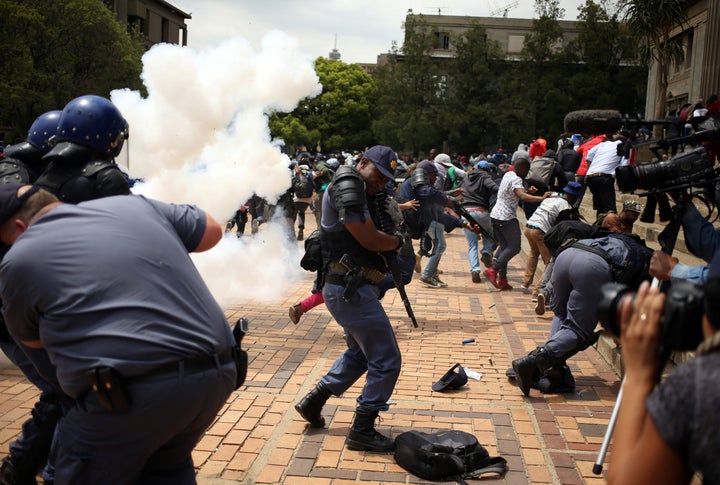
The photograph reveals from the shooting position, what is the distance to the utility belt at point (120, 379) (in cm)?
220

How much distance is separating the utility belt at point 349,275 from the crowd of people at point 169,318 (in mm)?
10

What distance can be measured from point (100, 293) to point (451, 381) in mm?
3959

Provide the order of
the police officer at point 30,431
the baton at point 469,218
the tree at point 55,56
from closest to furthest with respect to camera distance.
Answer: the police officer at point 30,431, the baton at point 469,218, the tree at point 55,56

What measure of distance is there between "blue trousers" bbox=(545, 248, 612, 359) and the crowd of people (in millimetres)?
15

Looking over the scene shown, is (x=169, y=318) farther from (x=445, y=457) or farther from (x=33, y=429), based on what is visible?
(x=445, y=457)

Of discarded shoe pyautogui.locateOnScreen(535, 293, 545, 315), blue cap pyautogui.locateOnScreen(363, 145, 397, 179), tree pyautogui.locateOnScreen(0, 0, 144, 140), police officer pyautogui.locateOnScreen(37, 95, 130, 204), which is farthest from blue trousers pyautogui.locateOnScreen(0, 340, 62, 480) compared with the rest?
tree pyautogui.locateOnScreen(0, 0, 144, 140)

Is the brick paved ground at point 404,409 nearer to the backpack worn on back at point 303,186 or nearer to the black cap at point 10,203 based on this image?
the black cap at point 10,203

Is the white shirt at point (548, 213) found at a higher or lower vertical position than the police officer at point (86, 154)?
lower

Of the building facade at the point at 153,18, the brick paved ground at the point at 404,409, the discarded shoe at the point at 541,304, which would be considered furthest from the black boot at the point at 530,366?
the building facade at the point at 153,18

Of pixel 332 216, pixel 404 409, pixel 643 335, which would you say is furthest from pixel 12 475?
pixel 643 335

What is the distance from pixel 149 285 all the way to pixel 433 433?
2792mm

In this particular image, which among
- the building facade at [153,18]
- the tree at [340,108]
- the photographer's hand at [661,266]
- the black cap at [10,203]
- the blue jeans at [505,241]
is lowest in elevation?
the blue jeans at [505,241]

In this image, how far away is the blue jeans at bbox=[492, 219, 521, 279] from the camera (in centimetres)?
1017

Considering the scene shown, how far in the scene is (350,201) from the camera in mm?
4164
